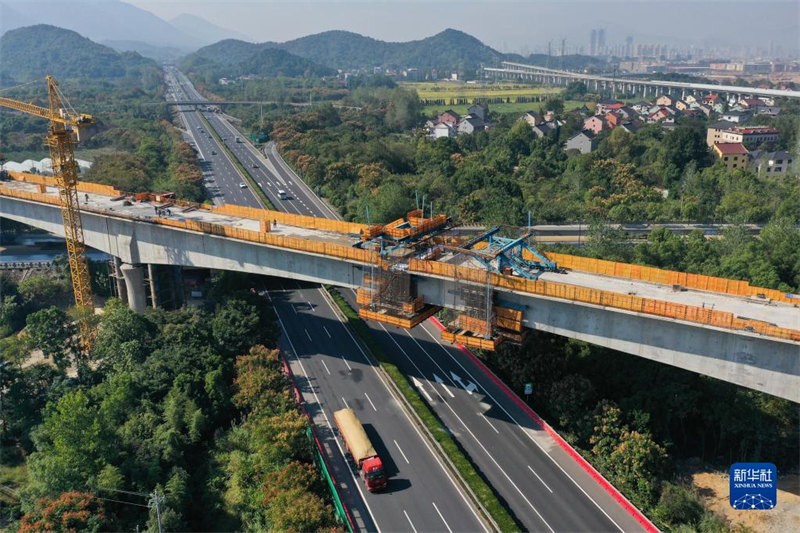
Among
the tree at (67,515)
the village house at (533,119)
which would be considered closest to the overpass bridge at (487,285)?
the tree at (67,515)

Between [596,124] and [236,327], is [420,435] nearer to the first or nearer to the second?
[236,327]

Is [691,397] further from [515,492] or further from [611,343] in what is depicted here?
[515,492]

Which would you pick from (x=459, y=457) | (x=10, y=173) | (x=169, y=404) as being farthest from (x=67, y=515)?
(x=10, y=173)

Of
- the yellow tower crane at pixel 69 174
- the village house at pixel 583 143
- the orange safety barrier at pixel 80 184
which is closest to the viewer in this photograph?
the yellow tower crane at pixel 69 174

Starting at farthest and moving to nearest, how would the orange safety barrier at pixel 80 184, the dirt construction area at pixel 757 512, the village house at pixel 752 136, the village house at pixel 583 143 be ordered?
1. the village house at pixel 583 143
2. the village house at pixel 752 136
3. the orange safety barrier at pixel 80 184
4. the dirt construction area at pixel 757 512

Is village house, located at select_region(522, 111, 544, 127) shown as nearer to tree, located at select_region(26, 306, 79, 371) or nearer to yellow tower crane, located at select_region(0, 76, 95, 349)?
yellow tower crane, located at select_region(0, 76, 95, 349)

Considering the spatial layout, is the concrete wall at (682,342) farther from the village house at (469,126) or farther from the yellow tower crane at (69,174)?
the village house at (469,126)

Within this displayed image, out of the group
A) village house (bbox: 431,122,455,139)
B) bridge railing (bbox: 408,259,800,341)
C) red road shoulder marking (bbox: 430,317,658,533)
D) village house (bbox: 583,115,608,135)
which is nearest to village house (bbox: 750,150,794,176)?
village house (bbox: 583,115,608,135)
